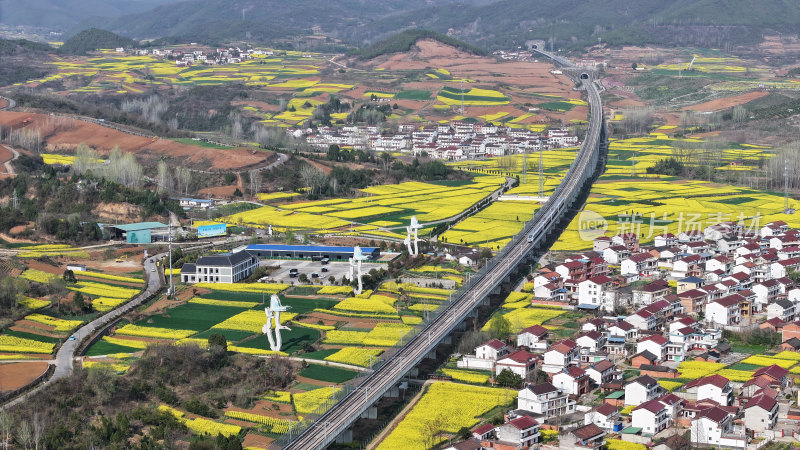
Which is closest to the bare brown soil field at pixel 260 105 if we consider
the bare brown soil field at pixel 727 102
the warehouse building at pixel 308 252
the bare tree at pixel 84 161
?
the bare tree at pixel 84 161

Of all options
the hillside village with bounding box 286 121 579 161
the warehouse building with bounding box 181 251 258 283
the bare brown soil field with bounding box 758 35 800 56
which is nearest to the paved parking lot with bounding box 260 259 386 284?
the warehouse building with bounding box 181 251 258 283

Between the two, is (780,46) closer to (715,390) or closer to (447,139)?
(447,139)

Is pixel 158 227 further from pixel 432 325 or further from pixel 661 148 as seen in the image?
pixel 661 148

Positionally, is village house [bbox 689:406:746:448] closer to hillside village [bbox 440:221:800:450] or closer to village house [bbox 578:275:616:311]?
hillside village [bbox 440:221:800:450]

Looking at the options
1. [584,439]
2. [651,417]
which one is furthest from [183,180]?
[584,439]

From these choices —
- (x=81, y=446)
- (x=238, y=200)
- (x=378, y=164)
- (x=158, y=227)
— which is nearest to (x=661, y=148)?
(x=378, y=164)

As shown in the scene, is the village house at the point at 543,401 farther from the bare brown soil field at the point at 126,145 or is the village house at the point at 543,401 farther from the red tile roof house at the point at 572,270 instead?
the bare brown soil field at the point at 126,145
